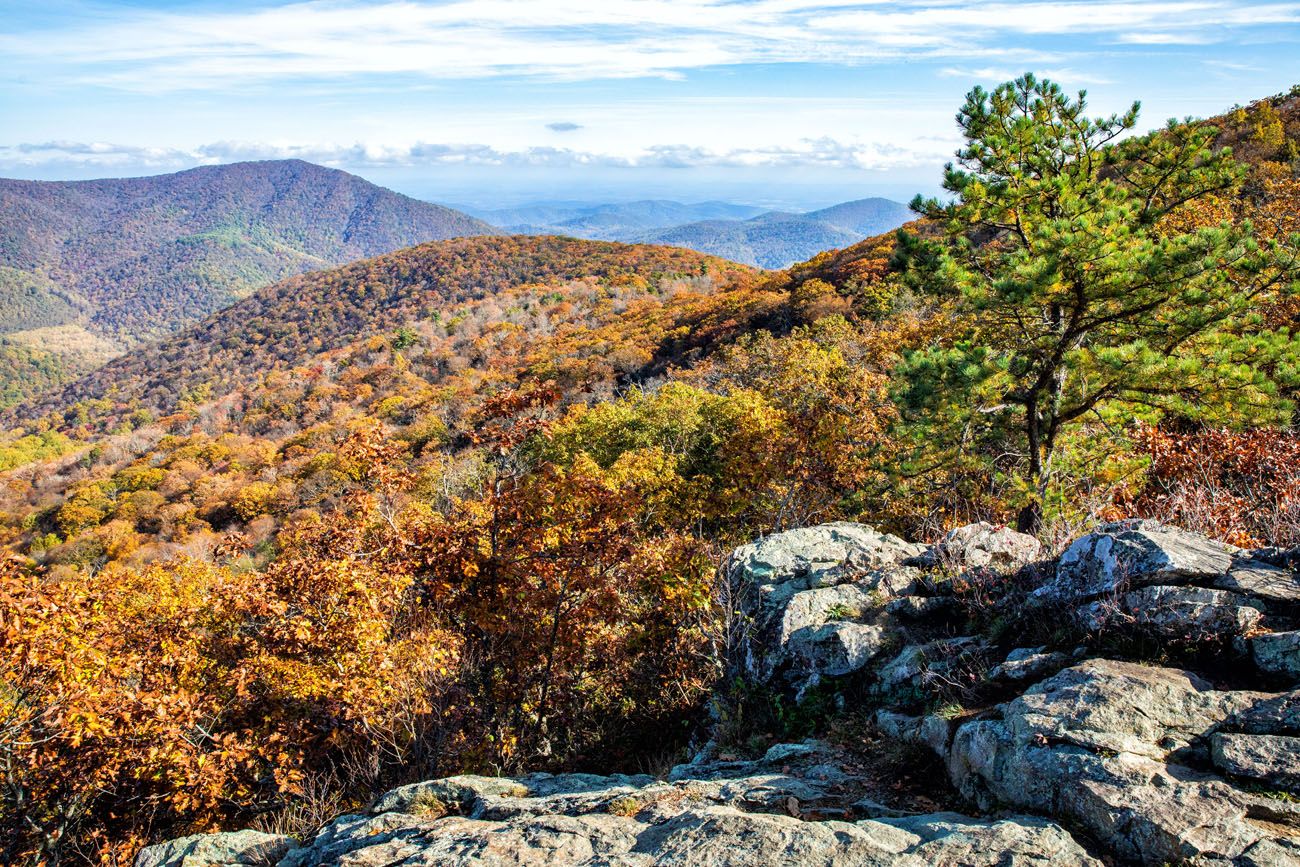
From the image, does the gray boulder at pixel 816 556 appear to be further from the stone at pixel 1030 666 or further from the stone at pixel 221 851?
the stone at pixel 221 851

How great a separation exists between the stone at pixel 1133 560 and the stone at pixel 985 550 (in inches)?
46.7

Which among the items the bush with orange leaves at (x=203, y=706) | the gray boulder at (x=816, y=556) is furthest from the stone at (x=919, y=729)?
the bush with orange leaves at (x=203, y=706)

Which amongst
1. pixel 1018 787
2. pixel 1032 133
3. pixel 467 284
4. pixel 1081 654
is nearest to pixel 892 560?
pixel 1081 654

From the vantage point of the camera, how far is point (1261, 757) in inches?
164

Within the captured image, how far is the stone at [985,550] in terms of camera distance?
26.3 ft

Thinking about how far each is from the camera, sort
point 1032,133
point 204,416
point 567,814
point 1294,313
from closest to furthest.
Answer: point 567,814 → point 1032,133 → point 1294,313 → point 204,416

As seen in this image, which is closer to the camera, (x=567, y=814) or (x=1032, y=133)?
(x=567, y=814)

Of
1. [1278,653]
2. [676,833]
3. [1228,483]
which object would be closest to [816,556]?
[1278,653]

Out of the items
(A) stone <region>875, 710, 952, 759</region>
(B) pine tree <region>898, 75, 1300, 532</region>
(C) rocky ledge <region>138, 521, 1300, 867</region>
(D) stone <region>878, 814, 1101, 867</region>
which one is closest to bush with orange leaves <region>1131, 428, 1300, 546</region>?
(B) pine tree <region>898, 75, 1300, 532</region>

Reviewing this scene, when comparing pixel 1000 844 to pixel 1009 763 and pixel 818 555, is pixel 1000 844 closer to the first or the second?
pixel 1009 763

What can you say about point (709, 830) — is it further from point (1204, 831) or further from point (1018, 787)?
point (1204, 831)

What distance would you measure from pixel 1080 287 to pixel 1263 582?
5.92 meters

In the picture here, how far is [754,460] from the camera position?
55.3 feet

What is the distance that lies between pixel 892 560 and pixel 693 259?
11986 centimetres
